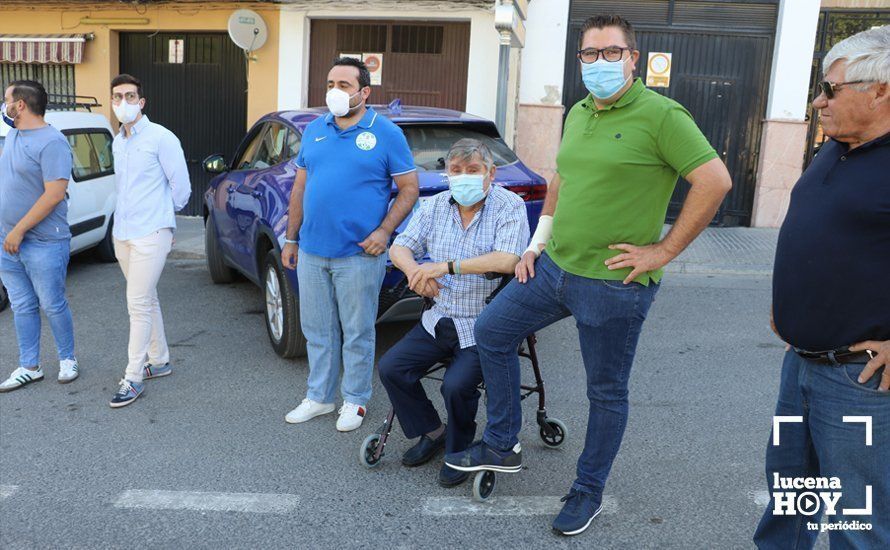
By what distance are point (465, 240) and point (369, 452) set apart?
3.62 feet

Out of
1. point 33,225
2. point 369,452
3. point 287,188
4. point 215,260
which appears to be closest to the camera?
point 369,452

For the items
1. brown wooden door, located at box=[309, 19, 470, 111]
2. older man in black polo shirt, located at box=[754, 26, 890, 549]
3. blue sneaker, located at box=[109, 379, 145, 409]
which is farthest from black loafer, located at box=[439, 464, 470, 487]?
brown wooden door, located at box=[309, 19, 470, 111]

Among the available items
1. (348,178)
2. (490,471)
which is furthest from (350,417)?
(348,178)

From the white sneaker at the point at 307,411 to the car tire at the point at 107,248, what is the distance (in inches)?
192

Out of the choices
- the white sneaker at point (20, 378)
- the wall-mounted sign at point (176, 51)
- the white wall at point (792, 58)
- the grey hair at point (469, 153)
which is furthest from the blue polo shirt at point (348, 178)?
the wall-mounted sign at point (176, 51)

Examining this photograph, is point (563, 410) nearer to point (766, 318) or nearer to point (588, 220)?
point (588, 220)

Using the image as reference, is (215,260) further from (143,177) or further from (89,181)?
(143,177)

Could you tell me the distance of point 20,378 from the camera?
497 cm

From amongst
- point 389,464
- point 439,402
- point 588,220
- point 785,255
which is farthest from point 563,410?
point 785,255

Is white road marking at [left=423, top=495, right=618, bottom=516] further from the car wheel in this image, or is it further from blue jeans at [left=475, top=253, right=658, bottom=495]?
the car wheel

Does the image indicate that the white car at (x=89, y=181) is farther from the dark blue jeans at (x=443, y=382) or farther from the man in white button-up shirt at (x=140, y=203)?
the dark blue jeans at (x=443, y=382)

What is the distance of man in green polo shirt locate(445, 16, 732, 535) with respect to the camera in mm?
2869

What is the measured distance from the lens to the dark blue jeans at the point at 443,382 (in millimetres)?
3623

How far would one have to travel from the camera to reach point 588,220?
2992mm
